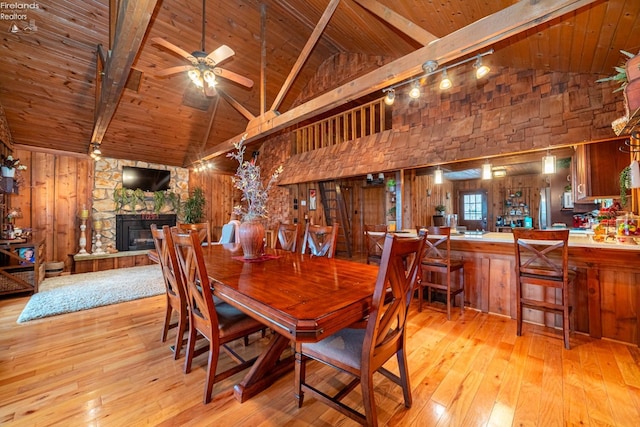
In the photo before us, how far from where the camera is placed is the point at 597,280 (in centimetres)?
241

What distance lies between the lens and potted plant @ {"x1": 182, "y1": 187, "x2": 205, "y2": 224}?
22.2ft

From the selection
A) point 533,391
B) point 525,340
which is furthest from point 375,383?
point 525,340

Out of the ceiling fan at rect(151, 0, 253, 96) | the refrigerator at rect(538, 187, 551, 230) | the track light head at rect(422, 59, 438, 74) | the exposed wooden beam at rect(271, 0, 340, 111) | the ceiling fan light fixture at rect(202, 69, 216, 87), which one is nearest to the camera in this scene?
the track light head at rect(422, 59, 438, 74)

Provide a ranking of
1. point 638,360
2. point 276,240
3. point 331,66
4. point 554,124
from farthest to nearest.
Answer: point 331,66
point 276,240
point 554,124
point 638,360

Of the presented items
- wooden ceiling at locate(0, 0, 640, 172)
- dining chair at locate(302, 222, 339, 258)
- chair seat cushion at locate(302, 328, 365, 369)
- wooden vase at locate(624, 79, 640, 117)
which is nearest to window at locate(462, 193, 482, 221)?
wooden ceiling at locate(0, 0, 640, 172)

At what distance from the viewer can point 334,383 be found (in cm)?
180

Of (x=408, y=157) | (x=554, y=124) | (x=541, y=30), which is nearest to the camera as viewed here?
(x=541, y=30)

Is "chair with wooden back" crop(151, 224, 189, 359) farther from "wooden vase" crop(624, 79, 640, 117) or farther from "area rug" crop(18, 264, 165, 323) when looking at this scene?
"wooden vase" crop(624, 79, 640, 117)

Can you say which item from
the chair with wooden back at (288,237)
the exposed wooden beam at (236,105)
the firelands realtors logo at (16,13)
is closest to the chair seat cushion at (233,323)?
the chair with wooden back at (288,237)

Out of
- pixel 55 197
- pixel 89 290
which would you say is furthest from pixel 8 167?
pixel 89 290

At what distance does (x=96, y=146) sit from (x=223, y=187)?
10.2ft

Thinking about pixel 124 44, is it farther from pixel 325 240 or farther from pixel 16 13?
pixel 325 240

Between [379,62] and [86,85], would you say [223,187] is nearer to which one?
[86,85]

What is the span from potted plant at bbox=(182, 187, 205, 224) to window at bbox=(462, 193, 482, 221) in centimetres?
832
